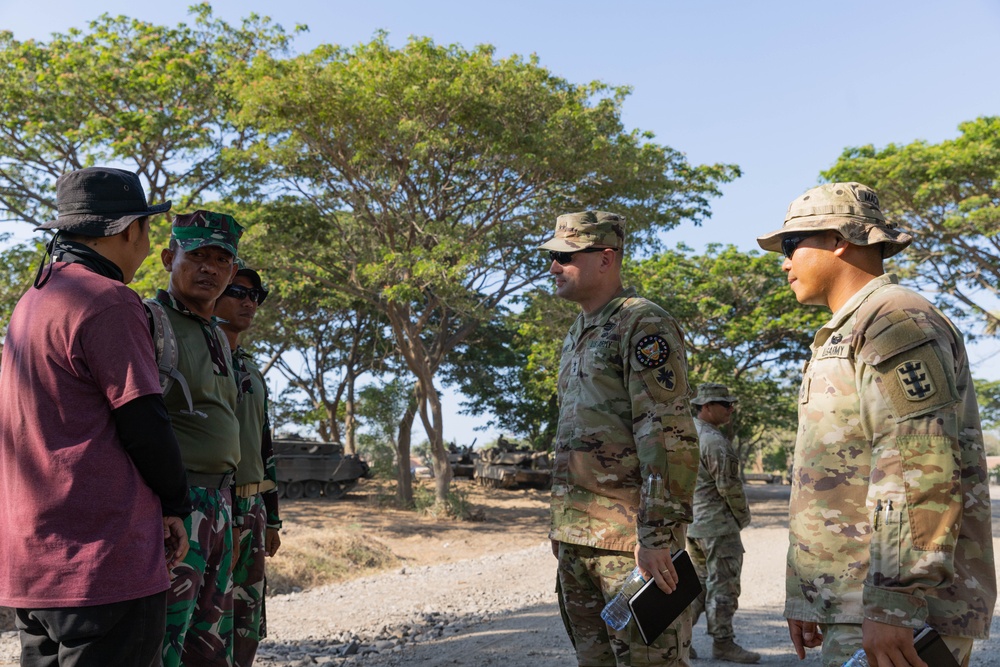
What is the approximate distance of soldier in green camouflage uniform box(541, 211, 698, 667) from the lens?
3.13 meters

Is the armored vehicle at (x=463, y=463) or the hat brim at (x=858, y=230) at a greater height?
the hat brim at (x=858, y=230)

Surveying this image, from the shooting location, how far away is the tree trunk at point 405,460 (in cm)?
2232

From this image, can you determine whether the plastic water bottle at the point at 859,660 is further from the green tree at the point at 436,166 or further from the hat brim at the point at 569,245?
the green tree at the point at 436,166

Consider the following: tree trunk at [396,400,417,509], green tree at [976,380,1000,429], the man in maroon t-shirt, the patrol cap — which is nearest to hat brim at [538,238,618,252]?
the patrol cap

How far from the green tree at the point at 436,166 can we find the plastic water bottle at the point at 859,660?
1357 cm

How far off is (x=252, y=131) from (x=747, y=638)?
51.6 feet

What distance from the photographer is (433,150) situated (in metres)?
16.7

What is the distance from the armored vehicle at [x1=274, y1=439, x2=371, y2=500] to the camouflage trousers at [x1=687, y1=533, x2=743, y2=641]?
19030 millimetres

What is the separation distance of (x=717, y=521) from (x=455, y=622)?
9.40 feet

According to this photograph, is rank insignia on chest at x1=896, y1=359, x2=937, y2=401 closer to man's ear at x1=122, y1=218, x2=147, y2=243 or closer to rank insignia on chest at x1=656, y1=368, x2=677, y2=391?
rank insignia on chest at x1=656, y1=368, x2=677, y2=391

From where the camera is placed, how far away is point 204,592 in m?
3.30

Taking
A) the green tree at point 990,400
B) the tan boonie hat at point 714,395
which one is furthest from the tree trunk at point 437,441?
the green tree at point 990,400

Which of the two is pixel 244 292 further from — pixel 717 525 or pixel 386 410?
pixel 386 410

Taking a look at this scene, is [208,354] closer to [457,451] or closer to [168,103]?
[168,103]
